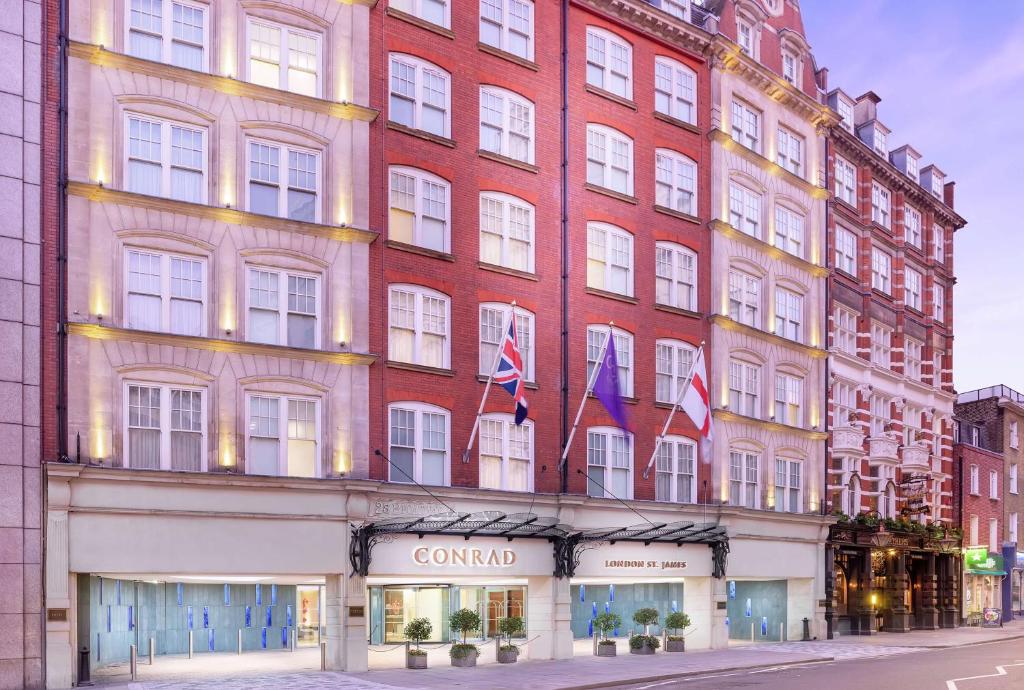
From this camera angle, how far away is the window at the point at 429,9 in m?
35.3

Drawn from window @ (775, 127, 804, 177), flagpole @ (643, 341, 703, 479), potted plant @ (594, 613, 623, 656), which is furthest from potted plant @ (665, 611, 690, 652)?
window @ (775, 127, 804, 177)

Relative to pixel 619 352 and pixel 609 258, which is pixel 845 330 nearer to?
pixel 619 352

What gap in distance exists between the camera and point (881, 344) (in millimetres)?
58594

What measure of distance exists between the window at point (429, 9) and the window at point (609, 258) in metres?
8.71

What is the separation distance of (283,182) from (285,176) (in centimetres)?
19

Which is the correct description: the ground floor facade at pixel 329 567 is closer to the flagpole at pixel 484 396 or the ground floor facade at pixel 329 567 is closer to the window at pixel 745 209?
the flagpole at pixel 484 396

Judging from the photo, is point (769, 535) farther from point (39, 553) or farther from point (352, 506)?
point (39, 553)

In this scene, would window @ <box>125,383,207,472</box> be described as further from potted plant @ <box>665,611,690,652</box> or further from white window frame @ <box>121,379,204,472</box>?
potted plant @ <box>665,611,690,652</box>

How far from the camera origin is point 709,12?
46844 mm

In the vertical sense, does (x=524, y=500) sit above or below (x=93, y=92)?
below

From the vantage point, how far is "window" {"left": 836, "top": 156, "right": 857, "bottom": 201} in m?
55.4

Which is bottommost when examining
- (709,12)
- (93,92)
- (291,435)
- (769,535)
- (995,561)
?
(995,561)

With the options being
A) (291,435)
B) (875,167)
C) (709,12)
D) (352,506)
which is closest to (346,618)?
(352,506)

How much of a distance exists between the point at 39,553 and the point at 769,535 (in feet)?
94.2
